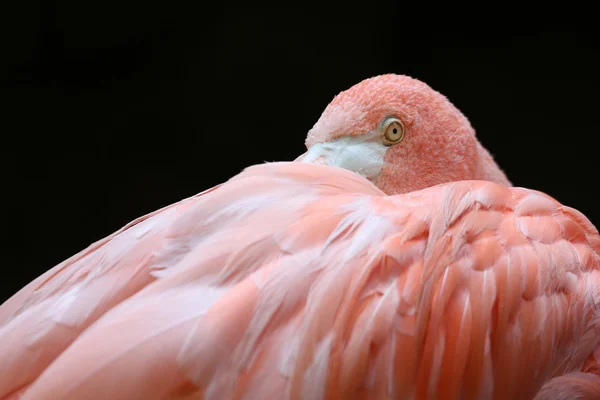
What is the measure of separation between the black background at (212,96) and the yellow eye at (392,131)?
1.15 meters

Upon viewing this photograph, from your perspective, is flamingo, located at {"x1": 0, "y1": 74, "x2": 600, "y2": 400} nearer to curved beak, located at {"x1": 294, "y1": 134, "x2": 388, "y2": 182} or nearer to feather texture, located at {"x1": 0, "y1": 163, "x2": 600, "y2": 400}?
feather texture, located at {"x1": 0, "y1": 163, "x2": 600, "y2": 400}

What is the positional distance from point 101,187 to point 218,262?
1.77 meters

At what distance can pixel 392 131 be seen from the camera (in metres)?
1.33

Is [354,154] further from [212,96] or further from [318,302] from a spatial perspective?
[212,96]

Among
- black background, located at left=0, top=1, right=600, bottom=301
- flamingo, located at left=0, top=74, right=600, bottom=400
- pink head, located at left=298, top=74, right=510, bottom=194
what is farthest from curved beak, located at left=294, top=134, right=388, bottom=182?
black background, located at left=0, top=1, right=600, bottom=301

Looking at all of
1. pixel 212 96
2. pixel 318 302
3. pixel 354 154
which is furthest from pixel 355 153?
pixel 212 96

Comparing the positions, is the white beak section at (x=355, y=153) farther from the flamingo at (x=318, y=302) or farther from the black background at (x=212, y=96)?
the black background at (x=212, y=96)

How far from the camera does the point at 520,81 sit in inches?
97.7

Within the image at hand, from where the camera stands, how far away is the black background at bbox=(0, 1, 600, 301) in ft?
7.84

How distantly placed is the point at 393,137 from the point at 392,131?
0.01 m

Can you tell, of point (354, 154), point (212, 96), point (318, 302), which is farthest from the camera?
point (212, 96)

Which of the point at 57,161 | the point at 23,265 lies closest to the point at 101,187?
the point at 57,161

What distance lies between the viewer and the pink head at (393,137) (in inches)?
51.9

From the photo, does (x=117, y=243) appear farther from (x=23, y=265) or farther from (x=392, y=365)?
(x=23, y=265)
